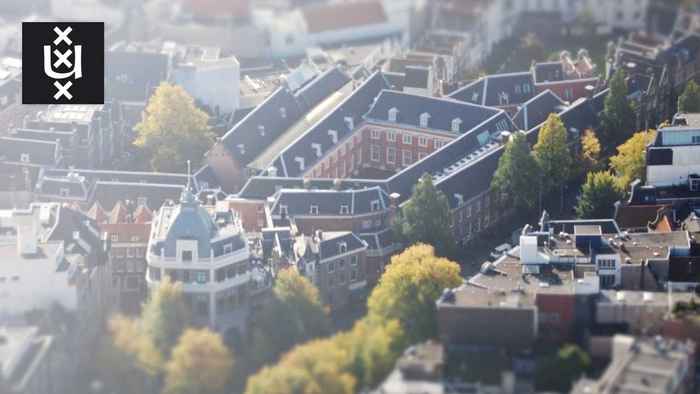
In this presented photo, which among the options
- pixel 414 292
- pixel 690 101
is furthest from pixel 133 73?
pixel 414 292

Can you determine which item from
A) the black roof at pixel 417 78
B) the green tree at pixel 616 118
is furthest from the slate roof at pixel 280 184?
the green tree at pixel 616 118

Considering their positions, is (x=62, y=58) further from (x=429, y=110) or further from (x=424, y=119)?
(x=429, y=110)

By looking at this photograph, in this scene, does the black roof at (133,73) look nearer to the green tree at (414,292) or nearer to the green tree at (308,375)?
the green tree at (414,292)

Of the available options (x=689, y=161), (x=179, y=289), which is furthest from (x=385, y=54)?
(x=179, y=289)

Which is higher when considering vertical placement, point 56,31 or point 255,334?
point 56,31

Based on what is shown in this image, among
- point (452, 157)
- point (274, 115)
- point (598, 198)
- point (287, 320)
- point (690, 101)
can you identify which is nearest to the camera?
point (287, 320)

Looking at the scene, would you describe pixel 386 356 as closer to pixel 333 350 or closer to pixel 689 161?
pixel 333 350
